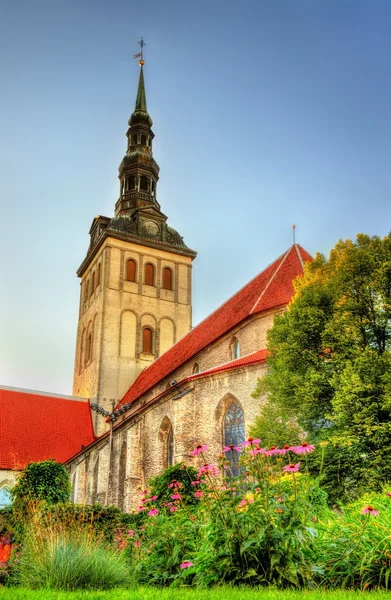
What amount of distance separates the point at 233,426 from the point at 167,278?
857 inches

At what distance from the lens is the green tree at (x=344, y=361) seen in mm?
12023

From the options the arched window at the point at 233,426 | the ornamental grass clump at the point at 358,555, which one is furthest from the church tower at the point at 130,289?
the ornamental grass clump at the point at 358,555

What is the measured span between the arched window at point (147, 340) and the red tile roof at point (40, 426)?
5.15 meters

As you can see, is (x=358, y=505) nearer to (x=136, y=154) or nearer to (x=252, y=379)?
(x=252, y=379)

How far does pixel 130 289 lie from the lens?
3706cm

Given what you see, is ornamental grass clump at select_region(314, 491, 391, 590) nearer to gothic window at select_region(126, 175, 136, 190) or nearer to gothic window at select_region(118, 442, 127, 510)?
gothic window at select_region(118, 442, 127, 510)

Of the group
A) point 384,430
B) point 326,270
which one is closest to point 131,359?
point 326,270

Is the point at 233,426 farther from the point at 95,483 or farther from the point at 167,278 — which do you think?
the point at 167,278

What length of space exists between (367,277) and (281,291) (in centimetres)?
792

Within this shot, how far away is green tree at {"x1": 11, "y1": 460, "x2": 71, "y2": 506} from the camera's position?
1695 centimetres

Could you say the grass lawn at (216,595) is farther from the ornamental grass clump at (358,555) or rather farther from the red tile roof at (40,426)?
the red tile roof at (40,426)

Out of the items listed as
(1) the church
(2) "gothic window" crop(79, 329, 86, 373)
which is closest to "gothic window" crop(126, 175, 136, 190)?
(1) the church

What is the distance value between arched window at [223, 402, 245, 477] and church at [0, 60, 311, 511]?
0.04 m

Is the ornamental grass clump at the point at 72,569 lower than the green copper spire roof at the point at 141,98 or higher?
lower
